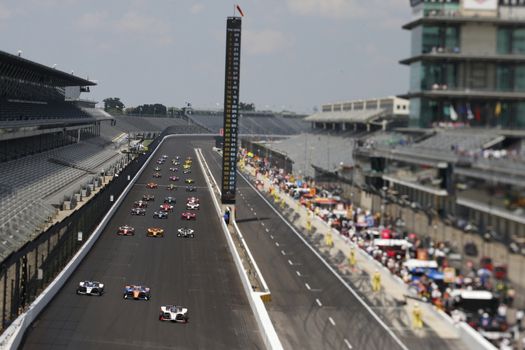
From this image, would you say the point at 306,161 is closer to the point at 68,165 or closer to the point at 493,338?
the point at 68,165

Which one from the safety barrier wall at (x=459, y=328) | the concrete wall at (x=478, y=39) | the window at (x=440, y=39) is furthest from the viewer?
the window at (x=440, y=39)

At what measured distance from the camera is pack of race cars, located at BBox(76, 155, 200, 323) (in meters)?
37.6

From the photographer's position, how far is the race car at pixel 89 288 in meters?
41.3

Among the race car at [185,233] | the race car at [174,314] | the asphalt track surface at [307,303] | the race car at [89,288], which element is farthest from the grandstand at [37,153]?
the asphalt track surface at [307,303]

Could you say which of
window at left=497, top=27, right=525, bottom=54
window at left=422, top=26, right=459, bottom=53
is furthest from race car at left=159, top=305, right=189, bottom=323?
window at left=497, top=27, right=525, bottom=54

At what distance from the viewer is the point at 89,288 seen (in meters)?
41.4

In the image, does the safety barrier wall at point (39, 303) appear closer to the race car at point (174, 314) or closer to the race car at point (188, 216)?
the race car at point (174, 314)

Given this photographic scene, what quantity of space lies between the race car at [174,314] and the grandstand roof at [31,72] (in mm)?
40851

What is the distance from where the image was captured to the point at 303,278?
157 ft

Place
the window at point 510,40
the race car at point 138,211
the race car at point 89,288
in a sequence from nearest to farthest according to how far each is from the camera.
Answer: the race car at point 89,288, the window at point 510,40, the race car at point 138,211

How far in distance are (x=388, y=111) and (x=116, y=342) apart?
188 ft

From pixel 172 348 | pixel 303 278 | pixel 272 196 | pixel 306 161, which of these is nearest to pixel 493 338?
pixel 172 348

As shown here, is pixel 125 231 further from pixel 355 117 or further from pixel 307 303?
pixel 355 117

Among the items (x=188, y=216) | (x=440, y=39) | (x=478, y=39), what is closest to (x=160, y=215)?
(x=188, y=216)
